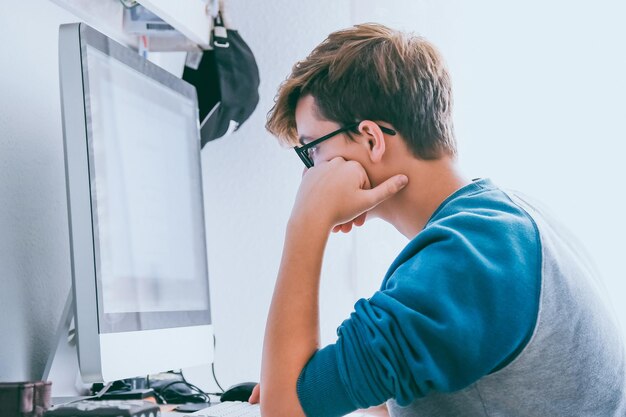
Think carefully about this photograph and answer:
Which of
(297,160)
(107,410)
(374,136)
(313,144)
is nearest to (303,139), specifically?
(313,144)

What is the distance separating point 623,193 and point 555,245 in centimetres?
95

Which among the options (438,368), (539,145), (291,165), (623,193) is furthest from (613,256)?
(438,368)

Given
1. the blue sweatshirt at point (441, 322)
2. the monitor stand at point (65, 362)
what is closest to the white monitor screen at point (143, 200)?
the monitor stand at point (65, 362)

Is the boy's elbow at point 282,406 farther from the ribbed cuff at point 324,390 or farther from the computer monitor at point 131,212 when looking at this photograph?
the computer monitor at point 131,212

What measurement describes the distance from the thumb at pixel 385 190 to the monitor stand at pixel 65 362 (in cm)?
47

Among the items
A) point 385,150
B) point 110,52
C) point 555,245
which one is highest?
point 110,52

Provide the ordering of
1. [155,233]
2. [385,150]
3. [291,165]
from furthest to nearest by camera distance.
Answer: [291,165] → [155,233] → [385,150]

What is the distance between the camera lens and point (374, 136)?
42.4 inches

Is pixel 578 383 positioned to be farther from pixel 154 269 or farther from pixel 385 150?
pixel 154 269

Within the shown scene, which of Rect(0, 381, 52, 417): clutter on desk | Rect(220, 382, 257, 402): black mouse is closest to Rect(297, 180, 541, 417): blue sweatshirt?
Rect(0, 381, 52, 417): clutter on desk

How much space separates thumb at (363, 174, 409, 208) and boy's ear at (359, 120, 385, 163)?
39 millimetres

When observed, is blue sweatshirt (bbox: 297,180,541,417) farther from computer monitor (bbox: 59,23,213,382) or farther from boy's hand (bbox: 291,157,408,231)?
computer monitor (bbox: 59,23,213,382)

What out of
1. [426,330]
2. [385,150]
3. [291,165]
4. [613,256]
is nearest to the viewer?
[426,330]

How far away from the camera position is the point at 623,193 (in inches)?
68.5
